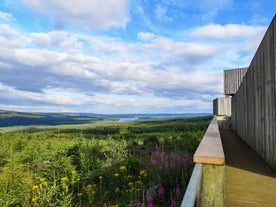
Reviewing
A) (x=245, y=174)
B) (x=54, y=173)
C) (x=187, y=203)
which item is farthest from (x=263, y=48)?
(x=54, y=173)

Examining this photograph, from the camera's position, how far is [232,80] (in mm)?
19031

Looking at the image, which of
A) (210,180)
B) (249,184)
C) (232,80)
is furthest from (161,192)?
(232,80)

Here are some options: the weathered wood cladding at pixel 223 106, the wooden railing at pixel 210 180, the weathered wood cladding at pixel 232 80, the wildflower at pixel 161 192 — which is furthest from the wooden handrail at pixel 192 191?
the weathered wood cladding at pixel 223 106

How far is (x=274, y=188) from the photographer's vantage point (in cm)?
302

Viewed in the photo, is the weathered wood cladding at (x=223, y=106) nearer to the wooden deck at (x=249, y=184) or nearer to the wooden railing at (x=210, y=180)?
the wooden deck at (x=249, y=184)

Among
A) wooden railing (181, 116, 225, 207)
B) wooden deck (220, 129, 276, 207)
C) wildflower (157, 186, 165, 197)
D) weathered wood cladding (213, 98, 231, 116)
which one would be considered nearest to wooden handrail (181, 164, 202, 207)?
wooden railing (181, 116, 225, 207)

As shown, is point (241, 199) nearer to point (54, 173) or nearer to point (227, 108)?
point (54, 173)

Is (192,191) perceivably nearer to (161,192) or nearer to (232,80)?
(161,192)

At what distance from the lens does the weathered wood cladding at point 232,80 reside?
18.6 m

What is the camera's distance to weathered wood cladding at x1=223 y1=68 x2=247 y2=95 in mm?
18641

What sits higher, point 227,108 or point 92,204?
point 227,108

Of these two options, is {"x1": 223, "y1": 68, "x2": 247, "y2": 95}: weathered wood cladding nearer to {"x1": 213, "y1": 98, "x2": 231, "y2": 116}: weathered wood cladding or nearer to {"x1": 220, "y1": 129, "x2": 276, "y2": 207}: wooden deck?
{"x1": 213, "y1": 98, "x2": 231, "y2": 116}: weathered wood cladding

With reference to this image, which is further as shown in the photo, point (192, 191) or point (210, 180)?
point (210, 180)

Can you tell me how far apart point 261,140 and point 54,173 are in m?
4.85
